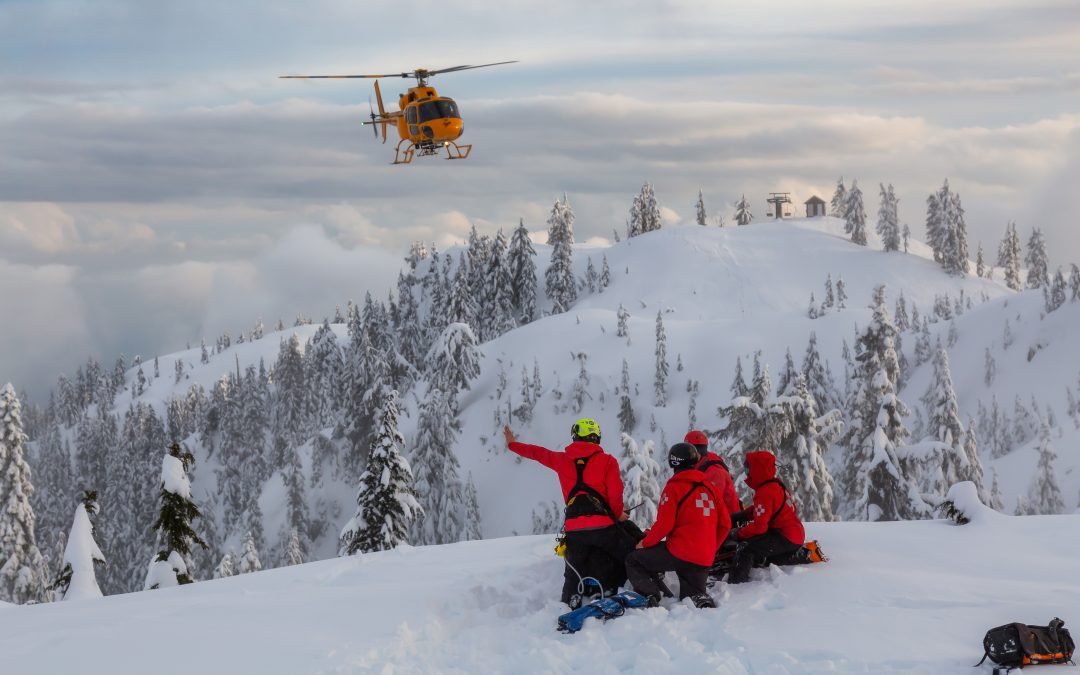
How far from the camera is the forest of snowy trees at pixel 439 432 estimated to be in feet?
98.7

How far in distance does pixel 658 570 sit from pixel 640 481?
870 inches

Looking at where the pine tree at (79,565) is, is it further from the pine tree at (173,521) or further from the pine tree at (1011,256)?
the pine tree at (1011,256)

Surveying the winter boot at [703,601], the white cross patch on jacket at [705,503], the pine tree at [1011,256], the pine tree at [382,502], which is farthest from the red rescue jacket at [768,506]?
the pine tree at [1011,256]

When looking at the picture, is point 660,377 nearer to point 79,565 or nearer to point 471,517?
point 471,517

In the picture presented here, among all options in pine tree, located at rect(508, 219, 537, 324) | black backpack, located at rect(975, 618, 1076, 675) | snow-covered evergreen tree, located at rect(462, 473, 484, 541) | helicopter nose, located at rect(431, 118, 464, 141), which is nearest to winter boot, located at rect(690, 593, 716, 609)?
black backpack, located at rect(975, 618, 1076, 675)

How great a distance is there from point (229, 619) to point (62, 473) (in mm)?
113636

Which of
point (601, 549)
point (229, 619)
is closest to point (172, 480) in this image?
point (229, 619)

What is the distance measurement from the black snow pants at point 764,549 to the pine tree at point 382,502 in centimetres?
1862

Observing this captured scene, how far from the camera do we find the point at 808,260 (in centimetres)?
10788

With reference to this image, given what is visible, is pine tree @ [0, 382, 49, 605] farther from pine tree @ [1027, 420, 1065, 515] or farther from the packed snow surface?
pine tree @ [1027, 420, 1065, 515]

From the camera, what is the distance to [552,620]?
31.1 ft

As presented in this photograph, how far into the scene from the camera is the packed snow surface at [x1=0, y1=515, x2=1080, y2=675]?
814 centimetres

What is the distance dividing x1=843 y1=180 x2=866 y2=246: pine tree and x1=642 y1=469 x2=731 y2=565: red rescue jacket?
4438 inches

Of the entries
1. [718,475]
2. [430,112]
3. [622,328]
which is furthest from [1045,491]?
[622,328]
